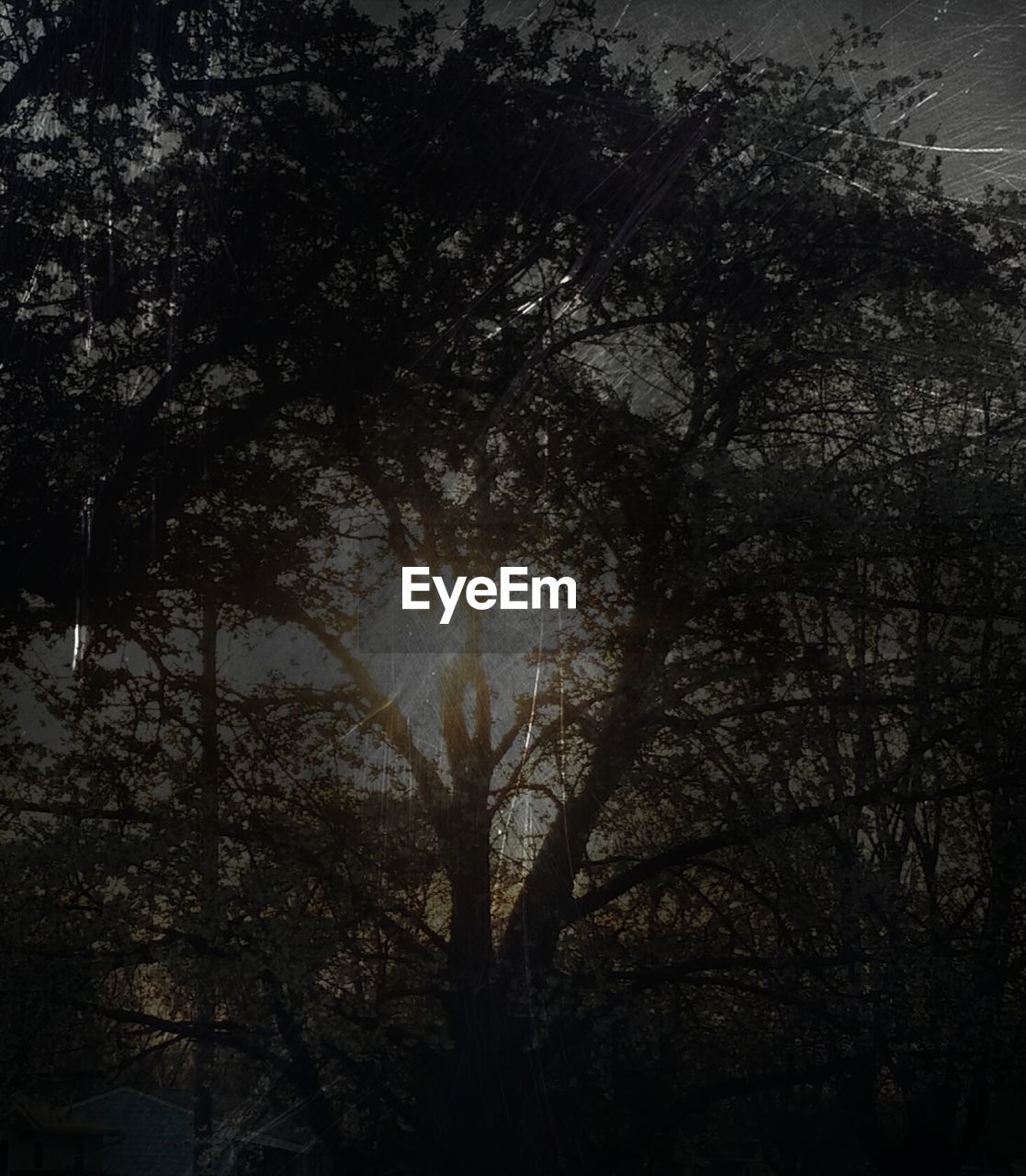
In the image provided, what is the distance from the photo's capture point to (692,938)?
5.38 feet

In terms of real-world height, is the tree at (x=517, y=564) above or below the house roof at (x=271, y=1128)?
above

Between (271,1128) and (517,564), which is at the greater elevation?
(517,564)

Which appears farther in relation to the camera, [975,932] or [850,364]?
[850,364]

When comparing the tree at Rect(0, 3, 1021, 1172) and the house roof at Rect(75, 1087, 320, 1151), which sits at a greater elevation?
the tree at Rect(0, 3, 1021, 1172)

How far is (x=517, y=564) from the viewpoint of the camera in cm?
172

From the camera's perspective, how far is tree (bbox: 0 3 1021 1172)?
1.62 m

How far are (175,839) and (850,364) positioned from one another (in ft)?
3.85

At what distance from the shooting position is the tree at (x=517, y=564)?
1622mm

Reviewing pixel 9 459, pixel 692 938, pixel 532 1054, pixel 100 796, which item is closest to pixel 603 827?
pixel 692 938

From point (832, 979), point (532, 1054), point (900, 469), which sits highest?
point (900, 469)

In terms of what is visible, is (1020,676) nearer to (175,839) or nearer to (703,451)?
(703,451)

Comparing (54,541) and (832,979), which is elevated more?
(54,541)

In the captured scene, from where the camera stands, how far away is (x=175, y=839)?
1.66 meters

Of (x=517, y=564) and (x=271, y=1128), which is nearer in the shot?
(x=271, y=1128)
